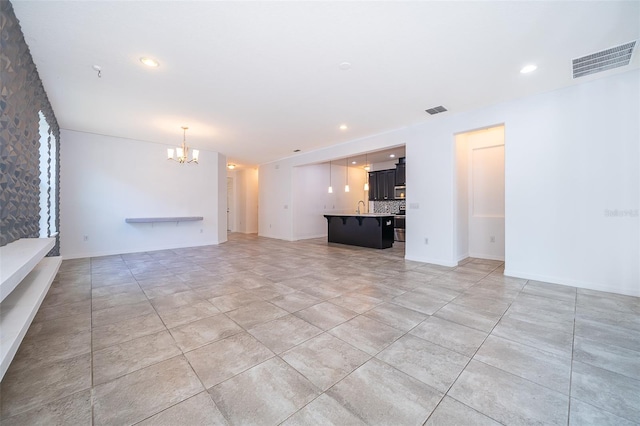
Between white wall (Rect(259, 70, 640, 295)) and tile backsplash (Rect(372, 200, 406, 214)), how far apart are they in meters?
4.39

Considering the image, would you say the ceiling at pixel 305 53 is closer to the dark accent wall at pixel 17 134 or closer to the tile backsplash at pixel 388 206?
the dark accent wall at pixel 17 134

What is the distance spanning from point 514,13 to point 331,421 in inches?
132

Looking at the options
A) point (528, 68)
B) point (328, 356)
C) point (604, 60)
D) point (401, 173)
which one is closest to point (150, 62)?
point (328, 356)

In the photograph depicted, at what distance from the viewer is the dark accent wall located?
6.95 ft

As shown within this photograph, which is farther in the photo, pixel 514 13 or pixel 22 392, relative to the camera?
pixel 514 13

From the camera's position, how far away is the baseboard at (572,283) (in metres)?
3.18

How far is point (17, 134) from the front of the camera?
247 centimetres

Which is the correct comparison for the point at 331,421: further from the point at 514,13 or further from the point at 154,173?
the point at 154,173

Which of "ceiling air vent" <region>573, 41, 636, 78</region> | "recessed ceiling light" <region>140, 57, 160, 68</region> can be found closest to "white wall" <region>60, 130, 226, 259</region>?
"recessed ceiling light" <region>140, 57, 160, 68</region>

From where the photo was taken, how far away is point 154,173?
21.8 ft

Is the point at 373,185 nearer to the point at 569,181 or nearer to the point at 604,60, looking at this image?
the point at 569,181

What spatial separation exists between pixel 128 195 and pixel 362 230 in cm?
599

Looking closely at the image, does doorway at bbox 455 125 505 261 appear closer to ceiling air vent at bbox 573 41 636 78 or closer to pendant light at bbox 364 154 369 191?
ceiling air vent at bbox 573 41 636 78

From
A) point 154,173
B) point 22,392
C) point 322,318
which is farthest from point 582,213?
point 154,173
